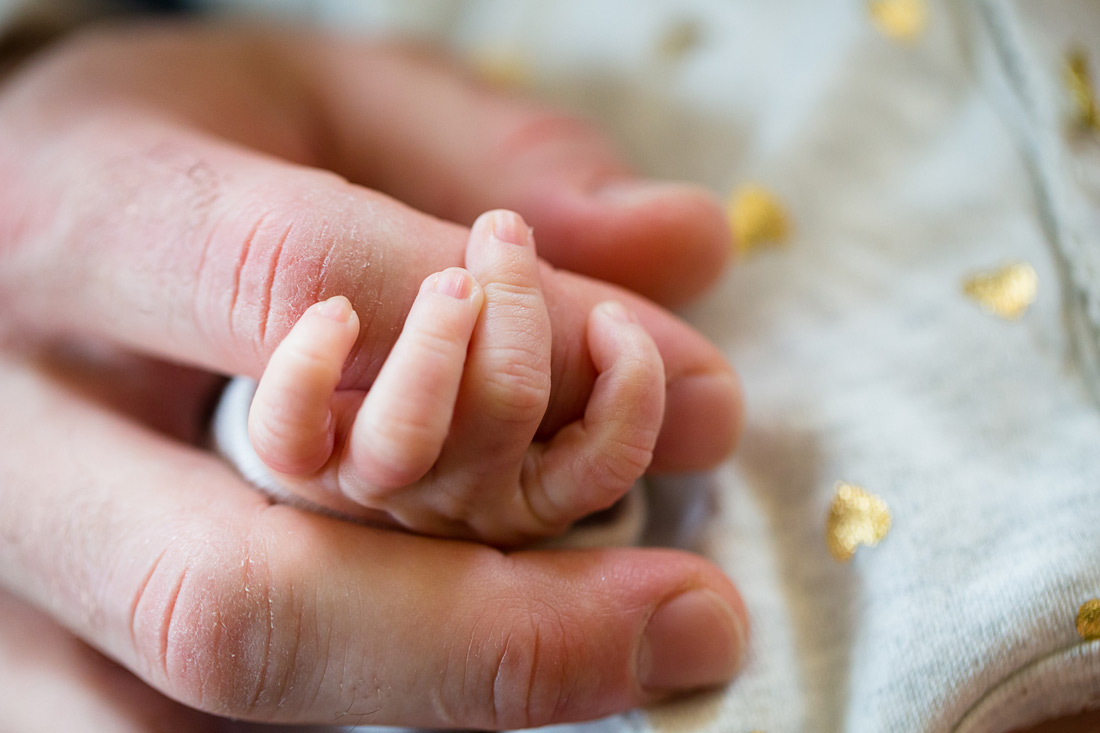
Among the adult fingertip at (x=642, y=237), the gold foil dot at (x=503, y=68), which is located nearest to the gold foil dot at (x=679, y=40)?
the gold foil dot at (x=503, y=68)

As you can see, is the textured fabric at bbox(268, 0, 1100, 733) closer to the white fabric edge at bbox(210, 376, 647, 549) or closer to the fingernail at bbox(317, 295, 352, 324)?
the white fabric edge at bbox(210, 376, 647, 549)

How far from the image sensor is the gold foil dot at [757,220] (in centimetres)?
67

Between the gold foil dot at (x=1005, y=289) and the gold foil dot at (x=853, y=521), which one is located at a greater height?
the gold foil dot at (x=1005, y=289)

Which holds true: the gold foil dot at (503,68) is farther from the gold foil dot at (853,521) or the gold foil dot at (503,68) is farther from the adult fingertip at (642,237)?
the gold foil dot at (853,521)

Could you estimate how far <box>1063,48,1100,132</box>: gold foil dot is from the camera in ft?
2.06

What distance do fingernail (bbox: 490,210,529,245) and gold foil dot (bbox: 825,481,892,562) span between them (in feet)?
0.83

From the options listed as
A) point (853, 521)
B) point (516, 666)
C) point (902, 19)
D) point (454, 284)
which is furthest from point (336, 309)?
point (902, 19)

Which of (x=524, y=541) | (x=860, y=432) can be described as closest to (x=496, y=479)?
(x=524, y=541)

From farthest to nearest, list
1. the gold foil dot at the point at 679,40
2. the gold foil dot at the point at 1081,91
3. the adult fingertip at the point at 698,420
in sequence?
the gold foil dot at the point at 679,40, the gold foil dot at the point at 1081,91, the adult fingertip at the point at 698,420

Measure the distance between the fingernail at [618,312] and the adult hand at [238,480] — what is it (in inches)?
0.5

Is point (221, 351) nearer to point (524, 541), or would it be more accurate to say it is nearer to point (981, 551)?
point (524, 541)

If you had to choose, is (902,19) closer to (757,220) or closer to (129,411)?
(757,220)

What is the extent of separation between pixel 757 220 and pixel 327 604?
0.45m

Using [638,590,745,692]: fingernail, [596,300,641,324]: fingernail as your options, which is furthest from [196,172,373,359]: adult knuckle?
[638,590,745,692]: fingernail
